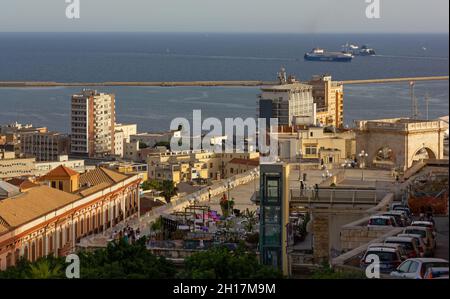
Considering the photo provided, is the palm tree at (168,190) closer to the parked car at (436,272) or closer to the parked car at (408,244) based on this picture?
the parked car at (408,244)

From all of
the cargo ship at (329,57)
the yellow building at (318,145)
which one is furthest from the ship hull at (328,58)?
the yellow building at (318,145)

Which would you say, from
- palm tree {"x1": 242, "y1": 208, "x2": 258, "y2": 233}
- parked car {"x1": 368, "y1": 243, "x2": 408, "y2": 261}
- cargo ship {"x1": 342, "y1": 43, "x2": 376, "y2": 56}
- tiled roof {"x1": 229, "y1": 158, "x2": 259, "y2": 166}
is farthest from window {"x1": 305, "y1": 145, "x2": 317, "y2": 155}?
cargo ship {"x1": 342, "y1": 43, "x2": 376, "y2": 56}

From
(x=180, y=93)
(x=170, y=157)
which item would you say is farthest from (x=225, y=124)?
(x=180, y=93)

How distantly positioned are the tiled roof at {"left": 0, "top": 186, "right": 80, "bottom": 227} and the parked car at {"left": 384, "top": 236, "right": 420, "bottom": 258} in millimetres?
7032

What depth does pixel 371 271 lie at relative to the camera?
7078 mm

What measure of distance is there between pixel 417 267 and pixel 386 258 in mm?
695

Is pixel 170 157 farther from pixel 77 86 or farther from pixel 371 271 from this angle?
pixel 77 86

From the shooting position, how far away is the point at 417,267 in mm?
6742

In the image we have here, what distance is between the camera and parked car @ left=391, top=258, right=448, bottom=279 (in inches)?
263

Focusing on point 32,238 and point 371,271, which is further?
point 32,238

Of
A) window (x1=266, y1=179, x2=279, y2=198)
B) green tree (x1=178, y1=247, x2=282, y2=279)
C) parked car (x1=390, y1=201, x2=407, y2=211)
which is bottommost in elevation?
green tree (x1=178, y1=247, x2=282, y2=279)

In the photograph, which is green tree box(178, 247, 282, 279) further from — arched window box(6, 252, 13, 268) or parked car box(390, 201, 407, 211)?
arched window box(6, 252, 13, 268)

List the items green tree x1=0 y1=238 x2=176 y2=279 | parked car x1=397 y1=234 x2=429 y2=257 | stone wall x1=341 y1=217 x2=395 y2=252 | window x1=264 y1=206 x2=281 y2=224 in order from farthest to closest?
1. window x1=264 y1=206 x2=281 y2=224
2. stone wall x1=341 y1=217 x2=395 y2=252
3. green tree x1=0 y1=238 x2=176 y2=279
4. parked car x1=397 y1=234 x2=429 y2=257
